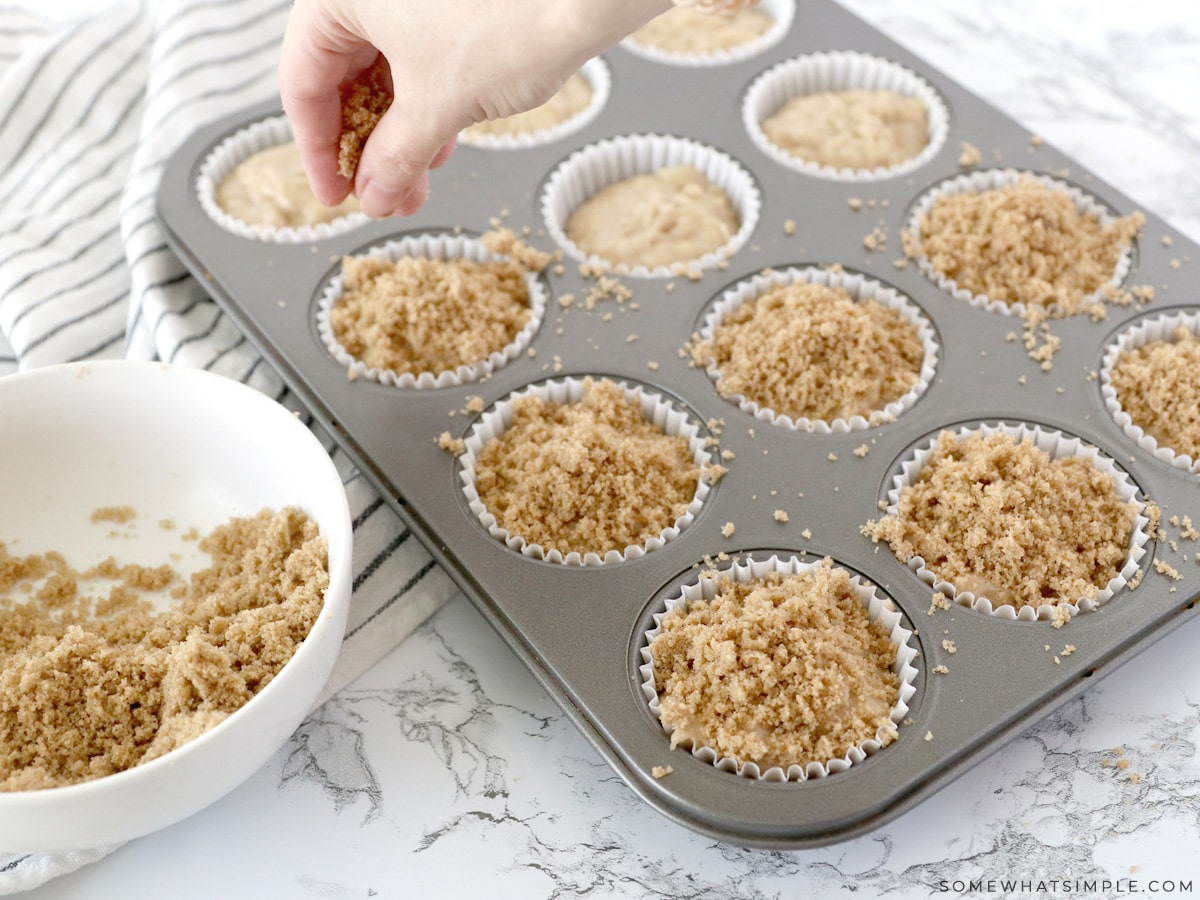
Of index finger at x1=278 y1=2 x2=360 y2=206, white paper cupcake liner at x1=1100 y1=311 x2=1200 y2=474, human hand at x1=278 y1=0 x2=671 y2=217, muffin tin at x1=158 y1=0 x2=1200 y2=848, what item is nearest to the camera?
human hand at x1=278 y1=0 x2=671 y2=217

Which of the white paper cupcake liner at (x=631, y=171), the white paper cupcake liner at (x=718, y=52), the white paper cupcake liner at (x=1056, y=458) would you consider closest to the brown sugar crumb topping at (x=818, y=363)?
the white paper cupcake liner at (x=1056, y=458)

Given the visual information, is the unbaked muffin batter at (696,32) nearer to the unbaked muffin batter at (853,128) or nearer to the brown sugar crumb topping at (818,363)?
the unbaked muffin batter at (853,128)

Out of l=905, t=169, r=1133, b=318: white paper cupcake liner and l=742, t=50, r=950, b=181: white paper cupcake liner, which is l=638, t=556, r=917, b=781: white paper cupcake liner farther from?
l=742, t=50, r=950, b=181: white paper cupcake liner

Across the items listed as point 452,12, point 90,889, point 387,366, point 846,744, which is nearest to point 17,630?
point 90,889

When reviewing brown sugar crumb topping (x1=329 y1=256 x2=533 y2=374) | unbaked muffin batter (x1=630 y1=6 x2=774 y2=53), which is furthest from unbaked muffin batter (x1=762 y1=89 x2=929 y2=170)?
brown sugar crumb topping (x1=329 y1=256 x2=533 y2=374)

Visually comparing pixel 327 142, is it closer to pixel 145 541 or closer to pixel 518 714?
pixel 145 541

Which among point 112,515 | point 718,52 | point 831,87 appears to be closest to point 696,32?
point 718,52
